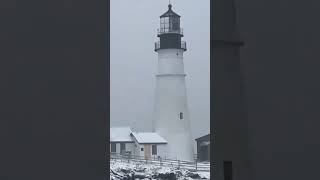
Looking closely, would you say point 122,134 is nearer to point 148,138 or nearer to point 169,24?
point 148,138

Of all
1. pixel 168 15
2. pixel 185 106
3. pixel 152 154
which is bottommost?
pixel 152 154

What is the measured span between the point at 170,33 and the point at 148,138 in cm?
524

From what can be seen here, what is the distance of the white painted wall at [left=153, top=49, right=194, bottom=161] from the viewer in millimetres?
19047

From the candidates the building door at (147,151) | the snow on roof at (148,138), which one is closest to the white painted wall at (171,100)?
the snow on roof at (148,138)

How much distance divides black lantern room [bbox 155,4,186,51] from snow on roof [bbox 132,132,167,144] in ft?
11.6

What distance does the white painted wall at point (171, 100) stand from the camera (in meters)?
19.0

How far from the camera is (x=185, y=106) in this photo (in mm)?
19594

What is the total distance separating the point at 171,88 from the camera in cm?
1933

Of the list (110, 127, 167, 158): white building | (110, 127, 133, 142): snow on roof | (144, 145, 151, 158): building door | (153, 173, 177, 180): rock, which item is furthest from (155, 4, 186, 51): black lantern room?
(153, 173, 177, 180): rock
